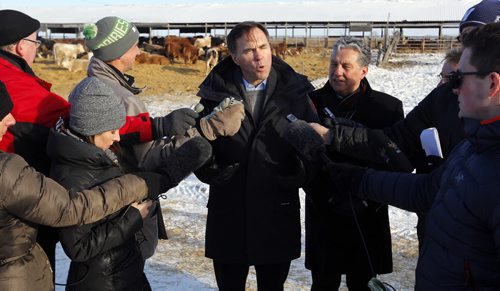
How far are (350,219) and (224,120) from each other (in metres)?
0.99

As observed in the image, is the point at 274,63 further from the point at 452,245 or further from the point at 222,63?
the point at 452,245

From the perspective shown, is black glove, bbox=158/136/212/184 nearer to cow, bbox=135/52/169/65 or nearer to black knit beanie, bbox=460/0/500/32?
black knit beanie, bbox=460/0/500/32

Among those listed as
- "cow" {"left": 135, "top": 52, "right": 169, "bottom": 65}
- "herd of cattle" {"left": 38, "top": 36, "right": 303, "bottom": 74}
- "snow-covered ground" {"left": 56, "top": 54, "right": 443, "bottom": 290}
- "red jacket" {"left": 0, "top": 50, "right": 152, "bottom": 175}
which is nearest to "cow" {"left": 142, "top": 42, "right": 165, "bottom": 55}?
"herd of cattle" {"left": 38, "top": 36, "right": 303, "bottom": 74}

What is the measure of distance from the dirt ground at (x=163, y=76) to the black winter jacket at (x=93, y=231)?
11751 mm

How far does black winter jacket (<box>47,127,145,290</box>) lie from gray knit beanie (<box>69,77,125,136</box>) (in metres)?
0.06

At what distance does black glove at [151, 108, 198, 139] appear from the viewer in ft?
7.71

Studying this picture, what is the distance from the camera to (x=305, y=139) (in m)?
2.35

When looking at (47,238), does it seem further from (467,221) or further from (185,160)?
(467,221)

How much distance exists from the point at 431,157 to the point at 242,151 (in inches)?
37.2

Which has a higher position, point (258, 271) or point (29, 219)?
point (29, 219)

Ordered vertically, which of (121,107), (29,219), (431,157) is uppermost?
(121,107)

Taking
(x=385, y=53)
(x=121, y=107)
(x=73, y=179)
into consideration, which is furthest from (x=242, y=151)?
(x=385, y=53)

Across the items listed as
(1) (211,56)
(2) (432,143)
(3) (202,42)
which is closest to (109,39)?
(2) (432,143)

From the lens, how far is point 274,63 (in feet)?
9.12
